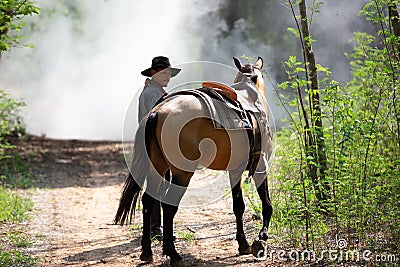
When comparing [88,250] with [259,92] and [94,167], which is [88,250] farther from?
[94,167]

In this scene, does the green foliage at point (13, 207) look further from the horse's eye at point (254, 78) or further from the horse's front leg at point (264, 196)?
the horse's eye at point (254, 78)

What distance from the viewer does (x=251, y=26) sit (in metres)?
15.5

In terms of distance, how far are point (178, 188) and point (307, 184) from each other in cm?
159

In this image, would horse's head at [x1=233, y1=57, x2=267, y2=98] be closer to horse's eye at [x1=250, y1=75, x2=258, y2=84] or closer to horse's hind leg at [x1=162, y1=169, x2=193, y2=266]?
horse's eye at [x1=250, y1=75, x2=258, y2=84]

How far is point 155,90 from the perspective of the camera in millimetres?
6582

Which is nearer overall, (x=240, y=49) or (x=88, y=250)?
(x=88, y=250)

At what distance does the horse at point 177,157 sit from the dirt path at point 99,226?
491 mm

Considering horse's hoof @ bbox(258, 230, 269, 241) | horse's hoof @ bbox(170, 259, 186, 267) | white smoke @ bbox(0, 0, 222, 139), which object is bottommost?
horse's hoof @ bbox(170, 259, 186, 267)

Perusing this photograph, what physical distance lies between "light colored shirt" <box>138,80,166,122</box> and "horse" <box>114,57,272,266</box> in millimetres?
1071

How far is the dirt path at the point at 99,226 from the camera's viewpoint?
5.81m

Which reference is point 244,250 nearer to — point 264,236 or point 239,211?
point 264,236

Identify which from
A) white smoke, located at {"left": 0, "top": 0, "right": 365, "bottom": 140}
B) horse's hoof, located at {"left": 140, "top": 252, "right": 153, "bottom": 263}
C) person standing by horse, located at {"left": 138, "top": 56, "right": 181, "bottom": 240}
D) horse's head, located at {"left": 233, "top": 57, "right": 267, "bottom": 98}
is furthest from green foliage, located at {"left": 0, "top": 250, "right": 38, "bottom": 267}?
white smoke, located at {"left": 0, "top": 0, "right": 365, "bottom": 140}

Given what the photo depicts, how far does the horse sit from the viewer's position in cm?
514

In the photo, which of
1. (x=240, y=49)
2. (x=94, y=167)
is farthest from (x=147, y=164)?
(x=240, y=49)
